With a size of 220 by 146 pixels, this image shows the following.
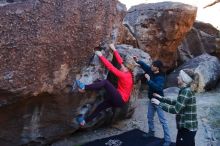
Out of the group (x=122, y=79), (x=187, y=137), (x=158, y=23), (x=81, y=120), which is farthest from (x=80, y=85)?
(x=158, y=23)

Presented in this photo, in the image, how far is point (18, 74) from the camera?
22.2 ft

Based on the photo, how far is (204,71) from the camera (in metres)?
13.8

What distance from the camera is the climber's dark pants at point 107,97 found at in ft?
25.0

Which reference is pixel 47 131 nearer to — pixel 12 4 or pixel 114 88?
pixel 114 88

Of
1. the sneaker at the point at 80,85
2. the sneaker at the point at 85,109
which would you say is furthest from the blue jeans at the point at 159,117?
the sneaker at the point at 80,85

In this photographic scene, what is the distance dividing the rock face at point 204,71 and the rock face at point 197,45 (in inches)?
41.7

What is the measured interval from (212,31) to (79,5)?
10343mm

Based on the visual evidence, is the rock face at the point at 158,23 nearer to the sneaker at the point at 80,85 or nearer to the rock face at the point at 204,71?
the rock face at the point at 204,71

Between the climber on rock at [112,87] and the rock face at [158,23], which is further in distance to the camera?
the rock face at [158,23]

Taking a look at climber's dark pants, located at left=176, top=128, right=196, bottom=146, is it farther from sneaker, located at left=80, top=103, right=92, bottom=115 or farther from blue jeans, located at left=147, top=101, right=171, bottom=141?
sneaker, located at left=80, top=103, right=92, bottom=115

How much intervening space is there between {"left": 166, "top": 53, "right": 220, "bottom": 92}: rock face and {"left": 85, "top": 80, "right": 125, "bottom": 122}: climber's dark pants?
5927 millimetres

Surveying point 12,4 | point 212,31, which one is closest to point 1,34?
point 12,4

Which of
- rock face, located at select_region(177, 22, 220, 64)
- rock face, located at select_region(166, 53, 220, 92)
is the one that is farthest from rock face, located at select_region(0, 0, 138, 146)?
rock face, located at select_region(177, 22, 220, 64)

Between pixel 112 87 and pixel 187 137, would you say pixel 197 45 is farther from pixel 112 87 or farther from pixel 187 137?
pixel 187 137
